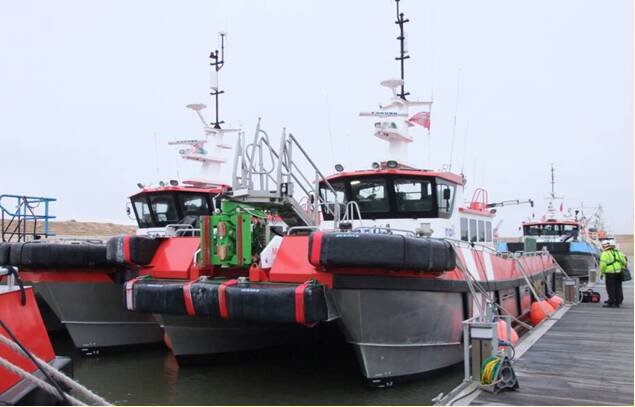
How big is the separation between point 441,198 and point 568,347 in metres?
2.60

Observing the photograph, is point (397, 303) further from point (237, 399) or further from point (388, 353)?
point (237, 399)

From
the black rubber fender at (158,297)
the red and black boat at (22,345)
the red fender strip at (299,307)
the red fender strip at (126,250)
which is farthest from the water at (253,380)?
the red and black boat at (22,345)

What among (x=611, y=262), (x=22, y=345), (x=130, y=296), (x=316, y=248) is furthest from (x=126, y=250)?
(x=611, y=262)

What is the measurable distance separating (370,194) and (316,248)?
307 centimetres

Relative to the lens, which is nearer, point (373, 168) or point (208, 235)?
point (208, 235)

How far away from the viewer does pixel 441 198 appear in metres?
8.49

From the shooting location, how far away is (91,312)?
909 centimetres

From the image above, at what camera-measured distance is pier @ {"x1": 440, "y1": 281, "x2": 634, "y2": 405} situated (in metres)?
5.19

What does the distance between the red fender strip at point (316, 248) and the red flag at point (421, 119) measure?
5432mm

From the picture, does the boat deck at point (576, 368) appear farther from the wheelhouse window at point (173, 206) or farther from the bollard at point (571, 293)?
the wheelhouse window at point (173, 206)

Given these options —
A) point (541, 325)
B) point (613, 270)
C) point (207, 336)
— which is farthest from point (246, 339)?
point (613, 270)

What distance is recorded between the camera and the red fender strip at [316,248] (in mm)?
5679

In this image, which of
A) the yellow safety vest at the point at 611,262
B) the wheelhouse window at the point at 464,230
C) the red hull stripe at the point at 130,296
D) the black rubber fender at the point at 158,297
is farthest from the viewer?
the yellow safety vest at the point at 611,262

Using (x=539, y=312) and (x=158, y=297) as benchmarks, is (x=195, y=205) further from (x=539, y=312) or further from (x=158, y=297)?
(x=539, y=312)
